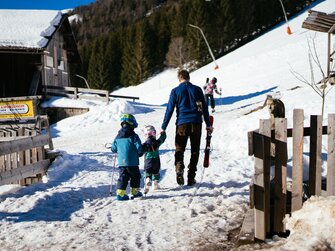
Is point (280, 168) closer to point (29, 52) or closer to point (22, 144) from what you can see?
point (22, 144)

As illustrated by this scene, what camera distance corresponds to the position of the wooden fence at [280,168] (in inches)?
162

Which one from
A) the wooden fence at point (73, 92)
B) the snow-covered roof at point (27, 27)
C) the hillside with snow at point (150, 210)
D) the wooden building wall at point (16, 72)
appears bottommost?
the hillside with snow at point (150, 210)

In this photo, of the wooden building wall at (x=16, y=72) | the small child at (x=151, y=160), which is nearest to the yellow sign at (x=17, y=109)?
the small child at (x=151, y=160)

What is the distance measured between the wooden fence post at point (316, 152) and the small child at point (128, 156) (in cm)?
280

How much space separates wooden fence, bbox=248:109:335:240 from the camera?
4.12 metres

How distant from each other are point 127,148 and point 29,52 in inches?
752

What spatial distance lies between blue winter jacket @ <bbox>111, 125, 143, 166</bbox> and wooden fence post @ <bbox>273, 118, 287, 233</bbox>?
2.56m

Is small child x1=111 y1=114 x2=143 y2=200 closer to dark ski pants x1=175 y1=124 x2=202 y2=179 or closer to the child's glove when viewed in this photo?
the child's glove

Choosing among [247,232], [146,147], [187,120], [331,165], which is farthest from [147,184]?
[331,165]

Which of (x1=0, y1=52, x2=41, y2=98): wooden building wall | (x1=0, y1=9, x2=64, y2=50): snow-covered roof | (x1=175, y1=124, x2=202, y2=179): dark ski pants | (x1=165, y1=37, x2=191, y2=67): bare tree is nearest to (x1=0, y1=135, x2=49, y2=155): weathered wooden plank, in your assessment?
(x1=175, y1=124, x2=202, y2=179): dark ski pants

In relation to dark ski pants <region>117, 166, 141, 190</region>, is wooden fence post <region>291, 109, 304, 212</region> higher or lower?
higher

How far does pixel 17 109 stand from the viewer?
10.1m

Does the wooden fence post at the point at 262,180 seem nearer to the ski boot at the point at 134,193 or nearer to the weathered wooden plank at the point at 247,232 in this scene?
the weathered wooden plank at the point at 247,232

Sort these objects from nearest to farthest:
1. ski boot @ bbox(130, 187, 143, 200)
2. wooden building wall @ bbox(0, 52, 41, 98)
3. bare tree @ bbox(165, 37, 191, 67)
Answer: ski boot @ bbox(130, 187, 143, 200)
wooden building wall @ bbox(0, 52, 41, 98)
bare tree @ bbox(165, 37, 191, 67)
